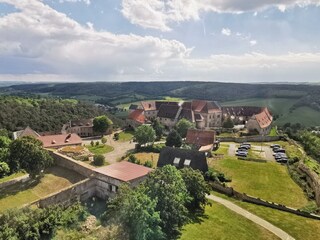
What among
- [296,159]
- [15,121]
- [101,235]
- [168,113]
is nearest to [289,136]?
[296,159]

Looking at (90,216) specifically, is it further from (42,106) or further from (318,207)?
(42,106)

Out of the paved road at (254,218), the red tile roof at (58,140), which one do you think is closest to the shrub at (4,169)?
the red tile roof at (58,140)

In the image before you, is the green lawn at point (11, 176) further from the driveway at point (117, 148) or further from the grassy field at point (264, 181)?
the grassy field at point (264, 181)

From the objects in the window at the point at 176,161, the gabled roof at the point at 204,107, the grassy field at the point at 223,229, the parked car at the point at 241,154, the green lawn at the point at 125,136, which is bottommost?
the green lawn at the point at 125,136

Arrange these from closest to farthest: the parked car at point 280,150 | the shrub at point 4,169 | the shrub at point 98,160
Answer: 1. the shrub at point 4,169
2. the shrub at point 98,160
3. the parked car at point 280,150

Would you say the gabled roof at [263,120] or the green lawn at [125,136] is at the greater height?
the gabled roof at [263,120]
